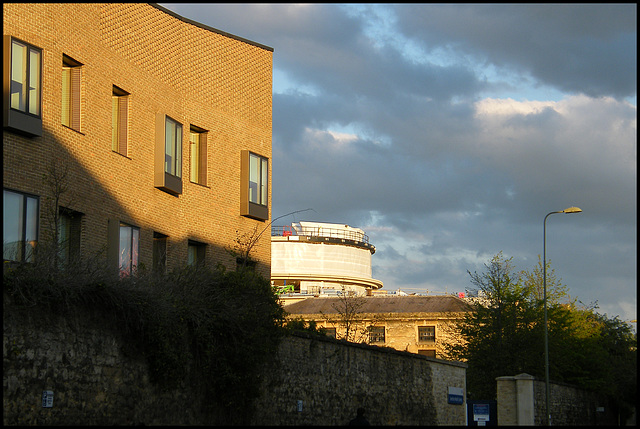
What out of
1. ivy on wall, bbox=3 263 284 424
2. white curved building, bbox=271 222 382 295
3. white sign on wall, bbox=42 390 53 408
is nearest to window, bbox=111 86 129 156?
ivy on wall, bbox=3 263 284 424

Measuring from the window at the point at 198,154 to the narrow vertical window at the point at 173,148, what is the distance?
4.66 feet

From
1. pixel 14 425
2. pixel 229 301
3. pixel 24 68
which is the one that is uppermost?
pixel 24 68

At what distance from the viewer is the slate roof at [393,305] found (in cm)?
7338

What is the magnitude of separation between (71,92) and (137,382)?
1011cm

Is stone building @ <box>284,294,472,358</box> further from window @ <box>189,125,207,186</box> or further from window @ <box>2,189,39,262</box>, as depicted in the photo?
window @ <box>2,189,39,262</box>

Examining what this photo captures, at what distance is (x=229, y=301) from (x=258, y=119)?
43.8 ft

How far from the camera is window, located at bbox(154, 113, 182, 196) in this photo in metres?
28.8

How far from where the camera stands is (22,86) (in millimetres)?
22578

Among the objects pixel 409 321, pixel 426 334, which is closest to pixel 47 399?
pixel 409 321

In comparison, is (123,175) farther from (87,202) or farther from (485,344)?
(485,344)

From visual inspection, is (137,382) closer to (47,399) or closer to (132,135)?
(47,399)

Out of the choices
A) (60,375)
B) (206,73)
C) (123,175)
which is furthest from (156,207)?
(60,375)

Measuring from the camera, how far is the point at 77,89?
25250mm

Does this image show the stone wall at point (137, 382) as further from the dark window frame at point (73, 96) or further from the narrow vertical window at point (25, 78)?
the dark window frame at point (73, 96)
